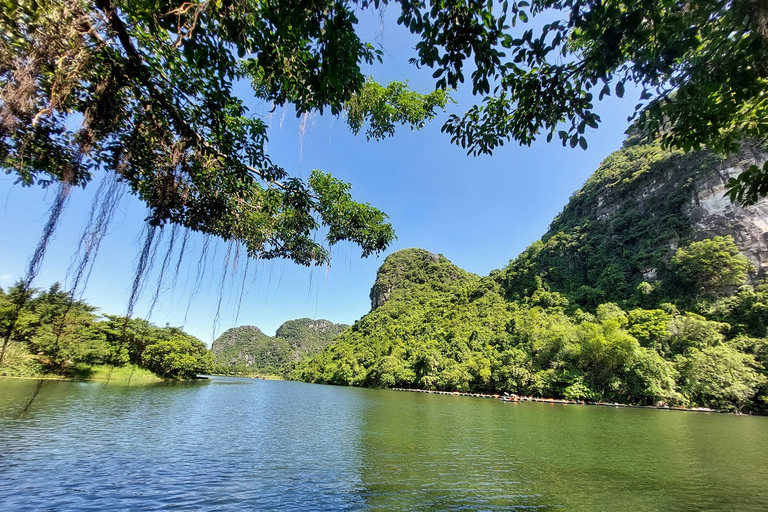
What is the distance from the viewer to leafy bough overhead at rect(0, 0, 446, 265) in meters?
2.75

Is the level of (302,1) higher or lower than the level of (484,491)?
higher

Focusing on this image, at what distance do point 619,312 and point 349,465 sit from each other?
59.4 meters

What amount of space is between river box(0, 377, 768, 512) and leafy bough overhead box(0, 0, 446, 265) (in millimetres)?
2622

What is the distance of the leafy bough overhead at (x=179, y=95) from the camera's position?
2.75 meters

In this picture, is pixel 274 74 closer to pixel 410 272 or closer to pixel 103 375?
pixel 103 375

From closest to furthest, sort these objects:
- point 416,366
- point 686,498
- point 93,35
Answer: point 93,35 < point 686,498 < point 416,366

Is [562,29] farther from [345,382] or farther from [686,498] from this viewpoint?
[345,382]

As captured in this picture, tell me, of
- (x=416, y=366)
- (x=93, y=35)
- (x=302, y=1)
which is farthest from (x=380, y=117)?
(x=416, y=366)

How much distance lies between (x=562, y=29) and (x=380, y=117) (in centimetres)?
267

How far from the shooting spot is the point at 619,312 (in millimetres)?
54031

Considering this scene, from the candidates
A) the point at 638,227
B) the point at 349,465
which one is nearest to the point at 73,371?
the point at 349,465

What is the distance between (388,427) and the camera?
1972 cm

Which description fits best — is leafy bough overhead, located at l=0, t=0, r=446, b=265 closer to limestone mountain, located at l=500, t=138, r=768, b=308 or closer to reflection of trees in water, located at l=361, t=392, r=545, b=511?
reflection of trees in water, located at l=361, t=392, r=545, b=511

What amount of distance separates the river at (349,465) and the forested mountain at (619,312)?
13.1 meters
